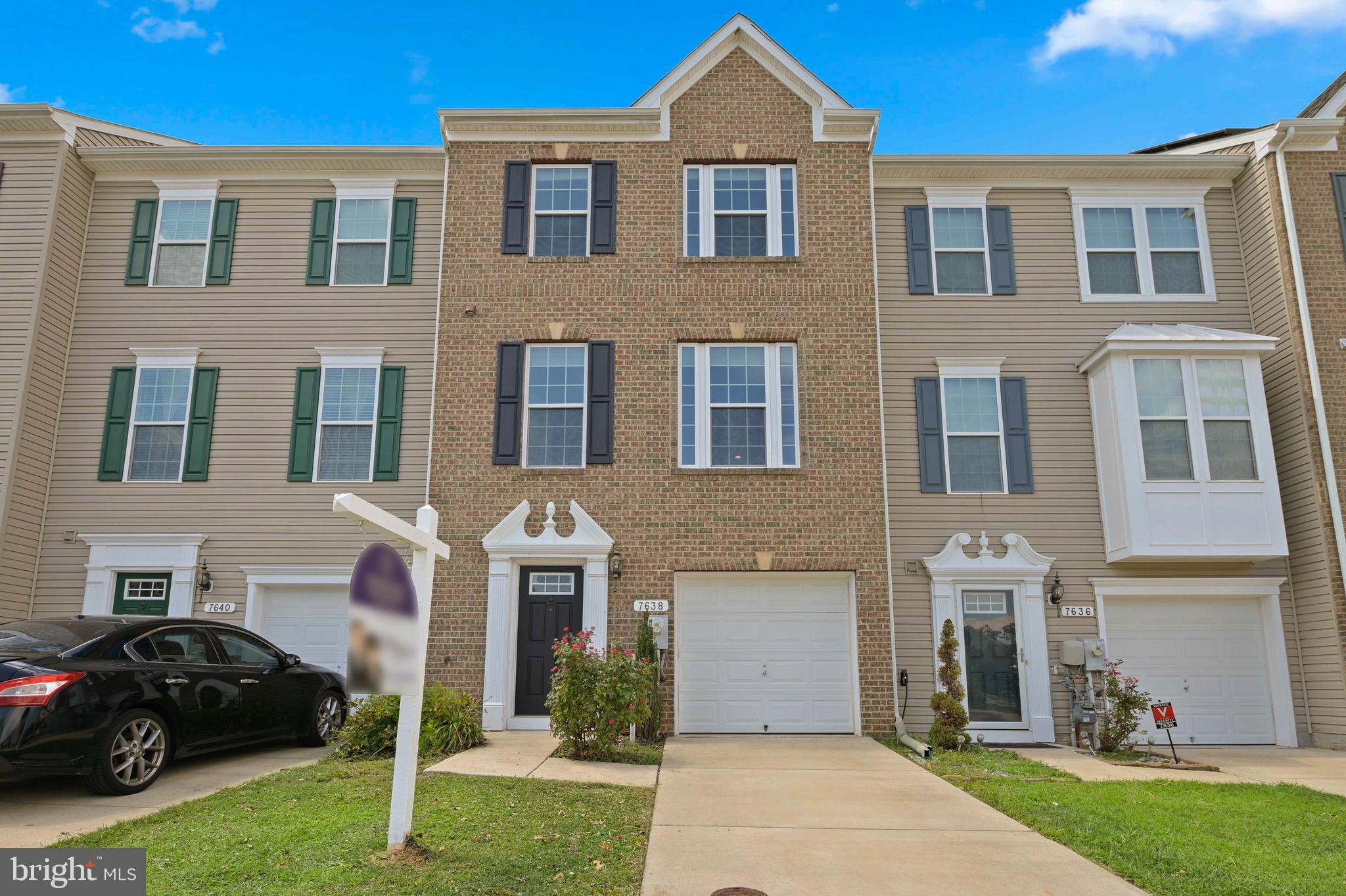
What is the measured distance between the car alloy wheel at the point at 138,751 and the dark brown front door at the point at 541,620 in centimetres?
531

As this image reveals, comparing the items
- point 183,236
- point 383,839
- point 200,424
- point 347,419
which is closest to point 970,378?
point 347,419

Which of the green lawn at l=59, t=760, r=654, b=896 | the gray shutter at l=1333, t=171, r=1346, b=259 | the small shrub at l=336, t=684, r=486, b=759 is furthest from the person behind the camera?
the gray shutter at l=1333, t=171, r=1346, b=259

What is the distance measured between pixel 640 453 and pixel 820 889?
821 cm

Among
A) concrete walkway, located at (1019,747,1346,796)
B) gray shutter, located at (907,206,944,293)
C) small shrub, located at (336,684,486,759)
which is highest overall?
gray shutter, located at (907,206,944,293)

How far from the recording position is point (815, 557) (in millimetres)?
12961

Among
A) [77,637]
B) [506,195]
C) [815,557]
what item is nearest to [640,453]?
[815,557]

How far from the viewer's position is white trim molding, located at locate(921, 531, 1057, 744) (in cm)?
1298

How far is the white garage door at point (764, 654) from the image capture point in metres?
12.8

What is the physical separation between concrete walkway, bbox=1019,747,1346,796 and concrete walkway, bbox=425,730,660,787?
484 centimetres

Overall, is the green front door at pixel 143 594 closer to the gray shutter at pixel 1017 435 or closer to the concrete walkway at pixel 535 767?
the concrete walkway at pixel 535 767

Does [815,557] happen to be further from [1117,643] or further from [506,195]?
[506,195]

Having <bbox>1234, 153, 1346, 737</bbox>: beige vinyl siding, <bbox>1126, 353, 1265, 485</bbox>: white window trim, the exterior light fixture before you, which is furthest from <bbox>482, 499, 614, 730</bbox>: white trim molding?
<bbox>1234, 153, 1346, 737</bbox>: beige vinyl siding

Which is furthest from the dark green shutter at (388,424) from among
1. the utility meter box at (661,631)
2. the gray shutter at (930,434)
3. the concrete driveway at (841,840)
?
the gray shutter at (930,434)

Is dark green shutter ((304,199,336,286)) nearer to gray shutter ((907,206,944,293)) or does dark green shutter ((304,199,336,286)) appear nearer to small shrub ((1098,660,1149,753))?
gray shutter ((907,206,944,293))
